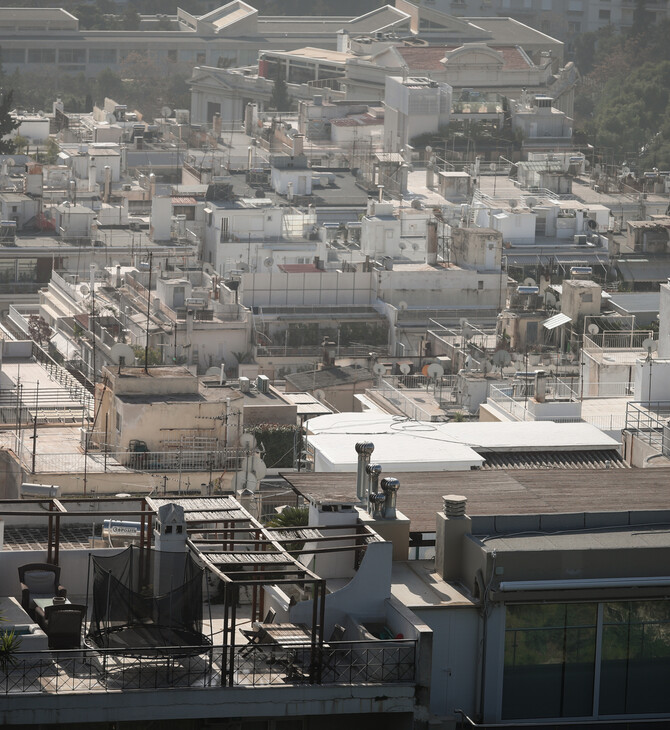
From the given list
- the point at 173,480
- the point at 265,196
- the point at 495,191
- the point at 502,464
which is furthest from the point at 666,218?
the point at 502,464

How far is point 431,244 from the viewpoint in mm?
64438

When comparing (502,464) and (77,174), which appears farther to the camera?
(77,174)

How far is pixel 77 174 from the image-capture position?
256ft

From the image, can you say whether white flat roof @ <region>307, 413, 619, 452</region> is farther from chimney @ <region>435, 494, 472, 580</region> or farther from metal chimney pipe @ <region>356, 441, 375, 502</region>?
chimney @ <region>435, 494, 472, 580</region>

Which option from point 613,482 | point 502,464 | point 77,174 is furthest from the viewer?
point 77,174

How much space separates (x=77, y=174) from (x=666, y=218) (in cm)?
2064

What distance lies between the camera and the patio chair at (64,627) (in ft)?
56.7

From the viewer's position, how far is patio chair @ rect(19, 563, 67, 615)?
→ 60.4 feet

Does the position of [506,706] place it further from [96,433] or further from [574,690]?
[96,433]

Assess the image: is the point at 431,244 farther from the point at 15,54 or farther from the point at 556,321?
the point at 15,54

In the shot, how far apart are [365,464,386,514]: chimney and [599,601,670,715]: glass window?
2.35 m

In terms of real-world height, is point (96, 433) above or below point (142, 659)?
below

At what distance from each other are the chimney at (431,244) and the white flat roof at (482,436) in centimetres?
3245

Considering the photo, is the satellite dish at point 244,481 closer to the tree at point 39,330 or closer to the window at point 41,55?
the tree at point 39,330
